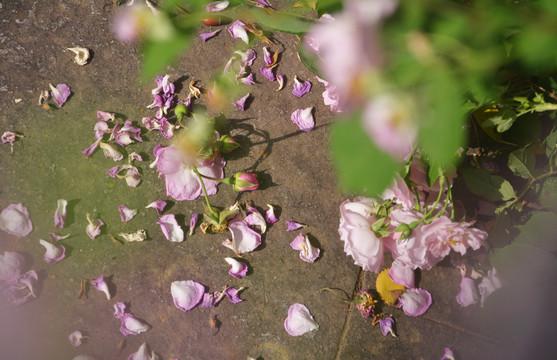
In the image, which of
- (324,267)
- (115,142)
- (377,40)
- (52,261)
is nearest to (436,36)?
(377,40)

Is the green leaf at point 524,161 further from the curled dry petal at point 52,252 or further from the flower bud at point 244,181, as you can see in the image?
the curled dry petal at point 52,252

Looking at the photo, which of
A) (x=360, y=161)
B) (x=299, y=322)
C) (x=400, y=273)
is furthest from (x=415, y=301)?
(x=360, y=161)

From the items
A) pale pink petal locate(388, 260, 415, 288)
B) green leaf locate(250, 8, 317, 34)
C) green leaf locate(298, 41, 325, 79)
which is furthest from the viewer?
pale pink petal locate(388, 260, 415, 288)

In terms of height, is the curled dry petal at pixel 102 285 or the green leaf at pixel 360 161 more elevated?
the green leaf at pixel 360 161

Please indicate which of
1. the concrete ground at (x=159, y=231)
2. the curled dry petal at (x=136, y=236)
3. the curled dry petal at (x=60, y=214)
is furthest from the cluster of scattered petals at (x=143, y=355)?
the curled dry petal at (x=60, y=214)

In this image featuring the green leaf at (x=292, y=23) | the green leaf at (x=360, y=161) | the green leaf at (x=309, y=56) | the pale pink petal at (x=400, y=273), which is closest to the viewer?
the green leaf at (x=360, y=161)

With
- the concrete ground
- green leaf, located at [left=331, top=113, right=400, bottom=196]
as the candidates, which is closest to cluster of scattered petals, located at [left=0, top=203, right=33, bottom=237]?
the concrete ground

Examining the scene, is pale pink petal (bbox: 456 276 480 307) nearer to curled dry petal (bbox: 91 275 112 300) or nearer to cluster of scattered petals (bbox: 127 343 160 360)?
cluster of scattered petals (bbox: 127 343 160 360)
